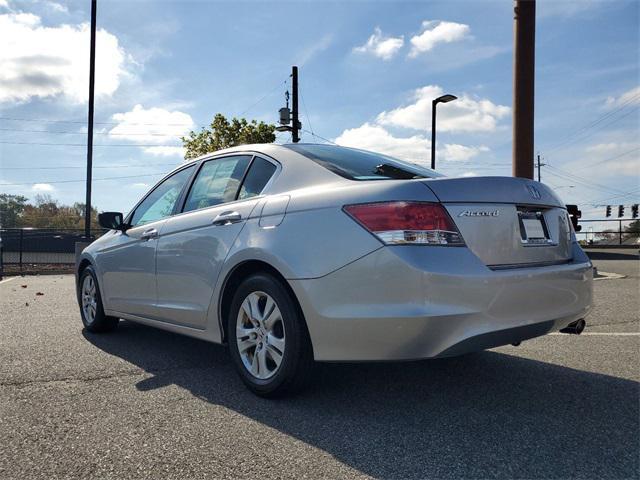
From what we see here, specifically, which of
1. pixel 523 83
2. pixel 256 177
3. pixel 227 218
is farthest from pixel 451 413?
pixel 523 83

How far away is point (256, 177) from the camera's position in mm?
3666

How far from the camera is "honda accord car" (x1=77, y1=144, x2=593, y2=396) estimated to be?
261 cm

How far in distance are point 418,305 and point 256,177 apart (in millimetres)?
1606

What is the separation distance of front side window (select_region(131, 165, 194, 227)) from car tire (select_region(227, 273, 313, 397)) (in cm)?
147

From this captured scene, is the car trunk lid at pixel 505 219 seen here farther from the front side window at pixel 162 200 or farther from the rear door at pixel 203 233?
the front side window at pixel 162 200

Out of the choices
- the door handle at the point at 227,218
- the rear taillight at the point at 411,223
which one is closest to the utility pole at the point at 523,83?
the door handle at the point at 227,218

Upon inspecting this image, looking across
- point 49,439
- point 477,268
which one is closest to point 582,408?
point 477,268

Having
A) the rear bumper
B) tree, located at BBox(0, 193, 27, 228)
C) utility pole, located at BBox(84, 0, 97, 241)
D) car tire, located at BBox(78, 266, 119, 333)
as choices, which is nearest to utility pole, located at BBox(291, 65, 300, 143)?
utility pole, located at BBox(84, 0, 97, 241)

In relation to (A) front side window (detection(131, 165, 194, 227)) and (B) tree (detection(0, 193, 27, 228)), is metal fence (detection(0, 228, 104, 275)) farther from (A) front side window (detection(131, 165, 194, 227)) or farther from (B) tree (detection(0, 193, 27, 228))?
(B) tree (detection(0, 193, 27, 228))

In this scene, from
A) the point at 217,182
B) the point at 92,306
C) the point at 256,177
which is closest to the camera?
the point at 256,177

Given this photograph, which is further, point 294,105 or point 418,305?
point 294,105

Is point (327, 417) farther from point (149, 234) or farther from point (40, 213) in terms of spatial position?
point (40, 213)

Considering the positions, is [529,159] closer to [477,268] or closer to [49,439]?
[477,268]

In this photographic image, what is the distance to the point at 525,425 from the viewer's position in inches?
109
